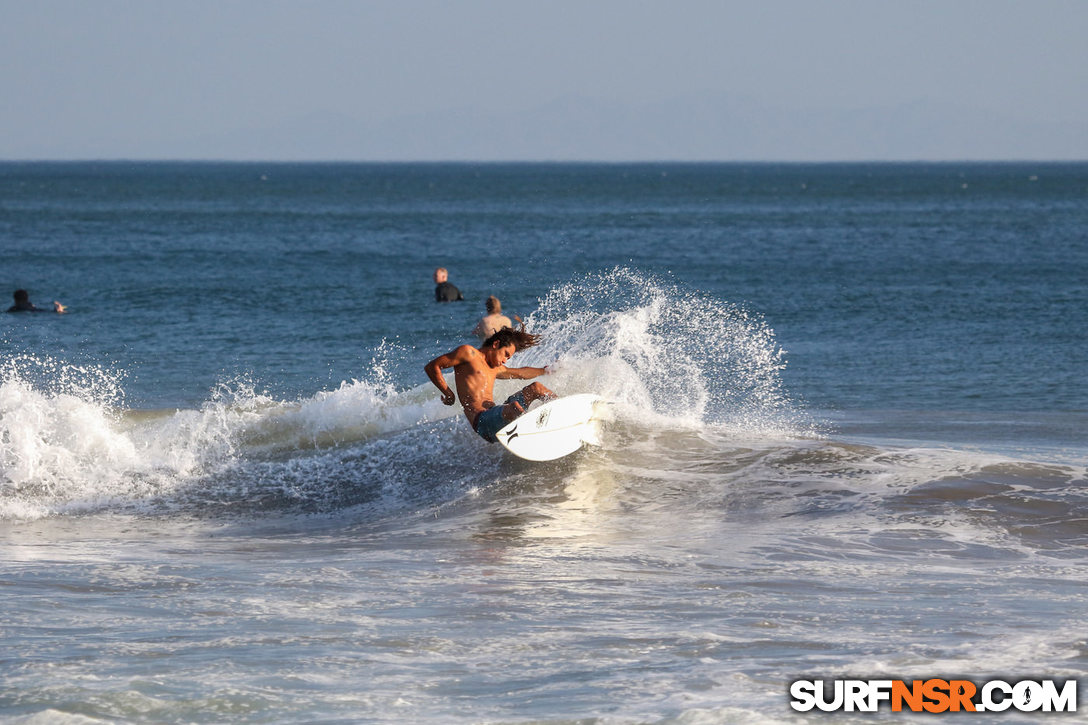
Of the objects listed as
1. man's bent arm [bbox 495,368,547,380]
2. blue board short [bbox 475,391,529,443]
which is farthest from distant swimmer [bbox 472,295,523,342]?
blue board short [bbox 475,391,529,443]

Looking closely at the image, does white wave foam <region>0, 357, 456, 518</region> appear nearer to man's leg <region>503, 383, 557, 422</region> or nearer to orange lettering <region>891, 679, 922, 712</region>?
man's leg <region>503, 383, 557, 422</region>

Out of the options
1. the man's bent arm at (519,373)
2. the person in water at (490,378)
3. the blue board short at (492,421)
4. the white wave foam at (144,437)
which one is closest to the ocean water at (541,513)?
the white wave foam at (144,437)

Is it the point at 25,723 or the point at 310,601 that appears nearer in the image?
the point at 25,723

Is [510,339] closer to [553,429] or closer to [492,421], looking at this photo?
[492,421]

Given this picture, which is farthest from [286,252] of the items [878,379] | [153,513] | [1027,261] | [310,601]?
[310,601]

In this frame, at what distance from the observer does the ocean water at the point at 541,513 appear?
6.01 m

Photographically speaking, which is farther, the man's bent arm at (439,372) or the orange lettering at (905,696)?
the man's bent arm at (439,372)

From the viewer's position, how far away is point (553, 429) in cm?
1169

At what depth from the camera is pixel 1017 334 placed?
73.7 ft

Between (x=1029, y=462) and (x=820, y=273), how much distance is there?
2378 centimetres

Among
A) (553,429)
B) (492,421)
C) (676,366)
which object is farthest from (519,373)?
(676,366)

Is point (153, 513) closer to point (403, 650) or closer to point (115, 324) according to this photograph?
point (403, 650)

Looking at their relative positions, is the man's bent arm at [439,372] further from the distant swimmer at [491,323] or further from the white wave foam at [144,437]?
the white wave foam at [144,437]

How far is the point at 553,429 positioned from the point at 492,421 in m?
0.85
